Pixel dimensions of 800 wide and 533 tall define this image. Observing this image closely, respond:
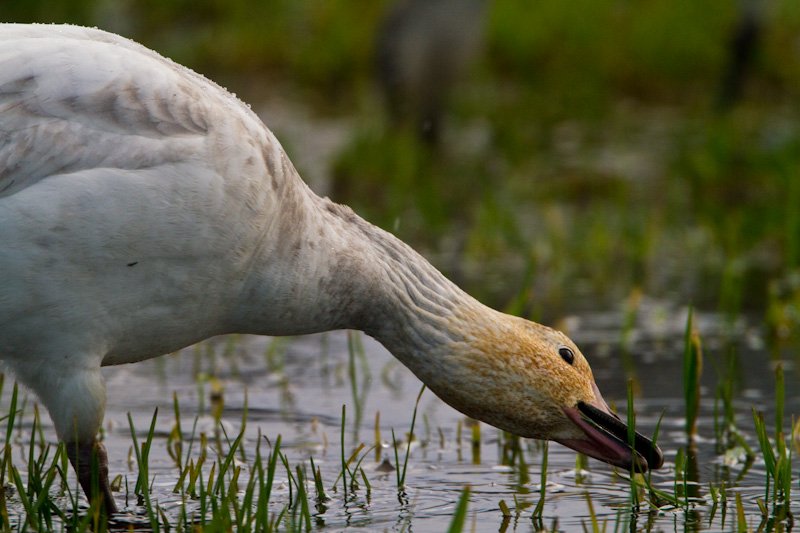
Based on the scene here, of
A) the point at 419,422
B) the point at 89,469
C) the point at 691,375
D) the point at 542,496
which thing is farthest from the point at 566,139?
the point at 89,469

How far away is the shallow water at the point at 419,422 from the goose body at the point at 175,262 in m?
0.31

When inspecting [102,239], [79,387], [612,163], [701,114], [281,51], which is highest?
[281,51]

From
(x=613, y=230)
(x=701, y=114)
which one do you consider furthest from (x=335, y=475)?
(x=701, y=114)

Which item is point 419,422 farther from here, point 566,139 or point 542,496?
point 566,139

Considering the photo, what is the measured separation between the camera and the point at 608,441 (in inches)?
170

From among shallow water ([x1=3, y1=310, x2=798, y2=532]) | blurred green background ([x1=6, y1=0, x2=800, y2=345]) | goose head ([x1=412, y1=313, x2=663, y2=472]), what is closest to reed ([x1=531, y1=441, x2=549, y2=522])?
shallow water ([x1=3, y1=310, x2=798, y2=532])

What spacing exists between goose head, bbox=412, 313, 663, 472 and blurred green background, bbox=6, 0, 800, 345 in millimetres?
1142

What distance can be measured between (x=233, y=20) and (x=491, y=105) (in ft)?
11.7

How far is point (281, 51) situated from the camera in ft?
44.4

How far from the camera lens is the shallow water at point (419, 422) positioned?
4.30 metres

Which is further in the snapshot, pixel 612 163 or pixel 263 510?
pixel 612 163

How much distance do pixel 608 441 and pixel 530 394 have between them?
1.00 ft

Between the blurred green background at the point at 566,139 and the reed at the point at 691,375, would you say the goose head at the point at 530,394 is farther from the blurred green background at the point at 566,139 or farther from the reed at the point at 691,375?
the blurred green background at the point at 566,139

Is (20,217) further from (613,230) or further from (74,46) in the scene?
(613,230)
